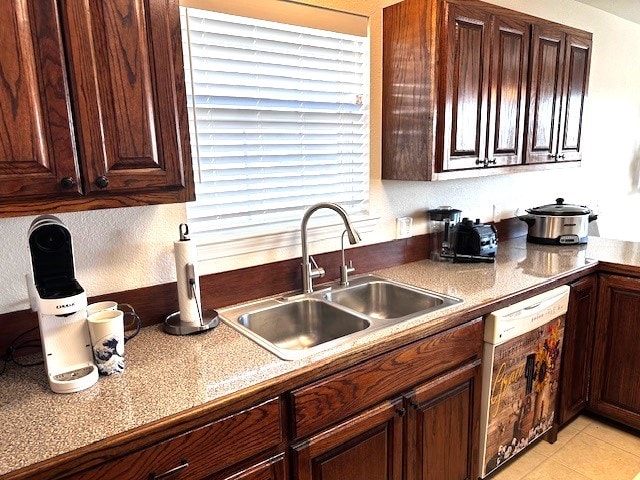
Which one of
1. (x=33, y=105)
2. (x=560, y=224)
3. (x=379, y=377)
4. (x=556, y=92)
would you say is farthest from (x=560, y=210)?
(x=33, y=105)

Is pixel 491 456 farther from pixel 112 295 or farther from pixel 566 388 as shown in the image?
pixel 112 295

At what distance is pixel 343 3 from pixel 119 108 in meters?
1.25

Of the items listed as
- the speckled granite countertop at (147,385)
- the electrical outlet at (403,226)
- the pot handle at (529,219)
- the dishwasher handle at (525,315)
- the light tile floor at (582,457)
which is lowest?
the light tile floor at (582,457)

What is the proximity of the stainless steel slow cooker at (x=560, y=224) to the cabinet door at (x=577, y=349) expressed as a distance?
44cm

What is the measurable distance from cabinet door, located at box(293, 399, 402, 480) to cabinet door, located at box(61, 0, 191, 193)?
2.94 feet

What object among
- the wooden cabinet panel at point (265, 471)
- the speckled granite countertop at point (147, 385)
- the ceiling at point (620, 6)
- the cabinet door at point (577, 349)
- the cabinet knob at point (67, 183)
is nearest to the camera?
the speckled granite countertop at point (147, 385)

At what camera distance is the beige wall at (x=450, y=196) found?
148 cm

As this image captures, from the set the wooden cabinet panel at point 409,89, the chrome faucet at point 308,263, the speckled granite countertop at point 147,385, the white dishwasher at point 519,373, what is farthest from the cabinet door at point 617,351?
the chrome faucet at point 308,263

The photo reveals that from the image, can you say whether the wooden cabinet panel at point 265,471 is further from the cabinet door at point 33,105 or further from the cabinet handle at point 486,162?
the cabinet handle at point 486,162

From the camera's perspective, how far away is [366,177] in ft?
7.23

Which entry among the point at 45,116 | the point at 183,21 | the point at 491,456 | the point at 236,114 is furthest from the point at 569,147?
the point at 45,116

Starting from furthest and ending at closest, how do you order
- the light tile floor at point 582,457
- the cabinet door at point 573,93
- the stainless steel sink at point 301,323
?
1. the cabinet door at point 573,93
2. the light tile floor at point 582,457
3. the stainless steel sink at point 301,323

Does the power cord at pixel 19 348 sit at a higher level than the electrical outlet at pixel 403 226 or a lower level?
lower

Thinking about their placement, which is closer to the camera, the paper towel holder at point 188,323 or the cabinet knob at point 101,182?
the cabinet knob at point 101,182
